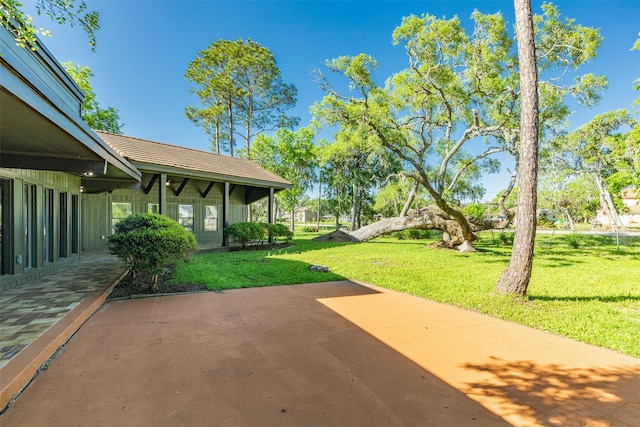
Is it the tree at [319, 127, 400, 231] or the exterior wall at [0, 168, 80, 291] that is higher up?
the tree at [319, 127, 400, 231]

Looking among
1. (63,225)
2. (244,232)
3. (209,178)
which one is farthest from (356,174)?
(63,225)

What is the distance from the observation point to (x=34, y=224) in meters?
6.01

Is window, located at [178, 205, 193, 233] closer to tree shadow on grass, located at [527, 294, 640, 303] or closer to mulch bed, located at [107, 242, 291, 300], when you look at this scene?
mulch bed, located at [107, 242, 291, 300]

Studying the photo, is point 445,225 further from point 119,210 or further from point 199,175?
point 119,210

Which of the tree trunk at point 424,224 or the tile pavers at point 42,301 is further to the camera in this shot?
the tree trunk at point 424,224

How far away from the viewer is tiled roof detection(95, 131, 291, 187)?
999 centimetres

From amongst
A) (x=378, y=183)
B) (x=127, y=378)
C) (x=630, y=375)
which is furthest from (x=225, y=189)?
(x=378, y=183)

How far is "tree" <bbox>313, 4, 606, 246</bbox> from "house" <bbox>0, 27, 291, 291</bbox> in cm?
563

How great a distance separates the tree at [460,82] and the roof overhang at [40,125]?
822 centimetres

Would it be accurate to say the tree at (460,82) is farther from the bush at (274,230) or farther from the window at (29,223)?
the window at (29,223)

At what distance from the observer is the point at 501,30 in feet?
36.9

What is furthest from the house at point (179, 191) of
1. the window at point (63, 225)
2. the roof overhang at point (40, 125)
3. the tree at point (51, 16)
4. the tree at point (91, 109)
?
the tree at point (91, 109)

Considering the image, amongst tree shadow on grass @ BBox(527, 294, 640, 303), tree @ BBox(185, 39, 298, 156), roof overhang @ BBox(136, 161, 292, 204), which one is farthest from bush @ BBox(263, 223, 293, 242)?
tree shadow on grass @ BBox(527, 294, 640, 303)

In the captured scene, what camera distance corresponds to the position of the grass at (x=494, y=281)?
423cm
